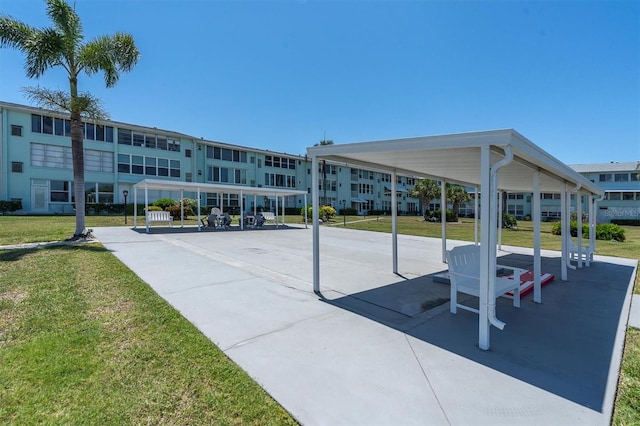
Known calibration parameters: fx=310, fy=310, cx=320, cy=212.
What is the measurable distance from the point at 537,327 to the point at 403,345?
198cm

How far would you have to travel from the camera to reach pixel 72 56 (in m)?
11.0

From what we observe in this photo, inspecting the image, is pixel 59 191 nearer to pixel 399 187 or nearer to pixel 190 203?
pixel 190 203

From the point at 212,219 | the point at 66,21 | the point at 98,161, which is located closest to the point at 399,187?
the point at 212,219

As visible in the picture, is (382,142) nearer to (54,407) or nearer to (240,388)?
(240,388)

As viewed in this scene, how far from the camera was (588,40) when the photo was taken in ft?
32.9

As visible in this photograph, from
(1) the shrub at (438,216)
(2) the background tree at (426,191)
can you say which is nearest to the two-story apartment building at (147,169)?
(2) the background tree at (426,191)

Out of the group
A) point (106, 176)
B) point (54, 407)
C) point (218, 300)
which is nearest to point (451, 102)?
point (218, 300)

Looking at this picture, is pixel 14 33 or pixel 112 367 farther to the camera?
pixel 14 33

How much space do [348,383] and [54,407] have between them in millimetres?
2285

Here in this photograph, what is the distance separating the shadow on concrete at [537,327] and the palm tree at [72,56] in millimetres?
11975

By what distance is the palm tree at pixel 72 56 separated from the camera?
10.1m

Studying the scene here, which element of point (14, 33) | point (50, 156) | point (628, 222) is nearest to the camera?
point (14, 33)

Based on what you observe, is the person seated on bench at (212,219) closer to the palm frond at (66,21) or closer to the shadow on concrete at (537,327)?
the palm frond at (66,21)

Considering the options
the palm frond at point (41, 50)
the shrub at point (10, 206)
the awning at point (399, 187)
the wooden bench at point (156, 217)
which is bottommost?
the wooden bench at point (156, 217)
